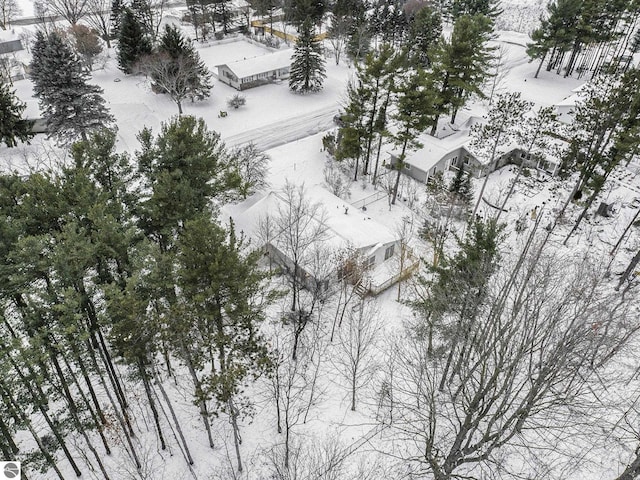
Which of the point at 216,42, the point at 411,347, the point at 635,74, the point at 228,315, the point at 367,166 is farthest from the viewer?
the point at 216,42

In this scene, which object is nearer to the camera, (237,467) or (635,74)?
(237,467)

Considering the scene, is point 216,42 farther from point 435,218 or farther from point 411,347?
point 411,347

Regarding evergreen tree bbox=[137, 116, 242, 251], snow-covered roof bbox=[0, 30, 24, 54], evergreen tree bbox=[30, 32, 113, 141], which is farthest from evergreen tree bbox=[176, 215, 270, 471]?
snow-covered roof bbox=[0, 30, 24, 54]

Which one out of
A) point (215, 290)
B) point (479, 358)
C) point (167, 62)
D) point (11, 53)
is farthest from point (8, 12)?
point (479, 358)

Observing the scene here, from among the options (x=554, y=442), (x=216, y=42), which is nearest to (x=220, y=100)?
(x=216, y=42)

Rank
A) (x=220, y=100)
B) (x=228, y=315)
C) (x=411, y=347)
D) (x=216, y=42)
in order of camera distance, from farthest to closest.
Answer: (x=216, y=42)
(x=220, y=100)
(x=411, y=347)
(x=228, y=315)
